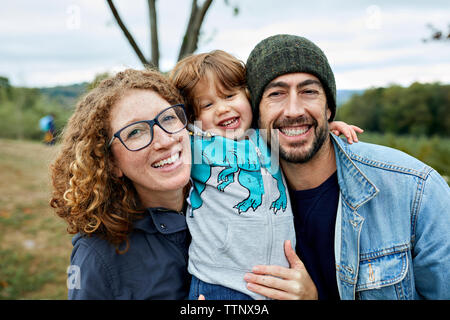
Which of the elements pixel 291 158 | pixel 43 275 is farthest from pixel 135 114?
pixel 43 275

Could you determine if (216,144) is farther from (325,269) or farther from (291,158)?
(325,269)

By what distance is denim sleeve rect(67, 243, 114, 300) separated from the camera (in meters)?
2.01

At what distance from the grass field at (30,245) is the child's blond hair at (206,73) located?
1.14 metres

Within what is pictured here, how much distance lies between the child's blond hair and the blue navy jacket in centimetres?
104

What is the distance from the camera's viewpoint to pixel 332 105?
272 cm

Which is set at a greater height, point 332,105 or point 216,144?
point 332,105

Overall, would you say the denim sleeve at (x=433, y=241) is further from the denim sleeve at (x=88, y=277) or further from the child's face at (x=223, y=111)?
the denim sleeve at (x=88, y=277)

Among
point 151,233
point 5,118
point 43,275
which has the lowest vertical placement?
point 43,275

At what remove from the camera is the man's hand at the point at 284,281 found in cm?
217

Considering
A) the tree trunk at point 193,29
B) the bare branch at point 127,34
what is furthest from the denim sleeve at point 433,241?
the bare branch at point 127,34

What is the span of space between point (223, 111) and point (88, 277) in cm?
155

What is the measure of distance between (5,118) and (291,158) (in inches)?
1483

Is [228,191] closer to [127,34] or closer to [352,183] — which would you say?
[352,183]

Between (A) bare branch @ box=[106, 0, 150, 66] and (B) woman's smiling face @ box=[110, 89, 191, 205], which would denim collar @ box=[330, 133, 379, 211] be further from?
(A) bare branch @ box=[106, 0, 150, 66]
